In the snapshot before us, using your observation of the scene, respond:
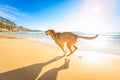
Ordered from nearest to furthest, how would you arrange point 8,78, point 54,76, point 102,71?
point 8,78
point 54,76
point 102,71

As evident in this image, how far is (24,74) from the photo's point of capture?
261 cm

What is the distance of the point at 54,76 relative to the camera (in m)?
2.57

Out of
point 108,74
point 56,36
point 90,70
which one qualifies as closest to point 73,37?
point 56,36

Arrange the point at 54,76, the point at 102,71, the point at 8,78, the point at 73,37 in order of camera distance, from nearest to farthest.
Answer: the point at 8,78 < the point at 54,76 < the point at 102,71 < the point at 73,37

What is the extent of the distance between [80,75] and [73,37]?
191cm

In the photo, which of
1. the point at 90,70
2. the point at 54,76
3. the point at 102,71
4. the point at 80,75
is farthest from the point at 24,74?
the point at 102,71

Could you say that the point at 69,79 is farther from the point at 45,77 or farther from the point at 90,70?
the point at 90,70

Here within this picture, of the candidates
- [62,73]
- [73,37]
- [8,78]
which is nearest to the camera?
[8,78]

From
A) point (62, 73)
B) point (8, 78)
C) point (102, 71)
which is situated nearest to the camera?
point (8, 78)

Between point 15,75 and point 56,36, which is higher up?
point 56,36

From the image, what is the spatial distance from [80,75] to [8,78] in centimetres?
153

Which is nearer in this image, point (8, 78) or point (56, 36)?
point (8, 78)

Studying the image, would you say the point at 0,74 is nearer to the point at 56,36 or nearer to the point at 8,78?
the point at 8,78

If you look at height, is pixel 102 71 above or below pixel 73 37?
below
